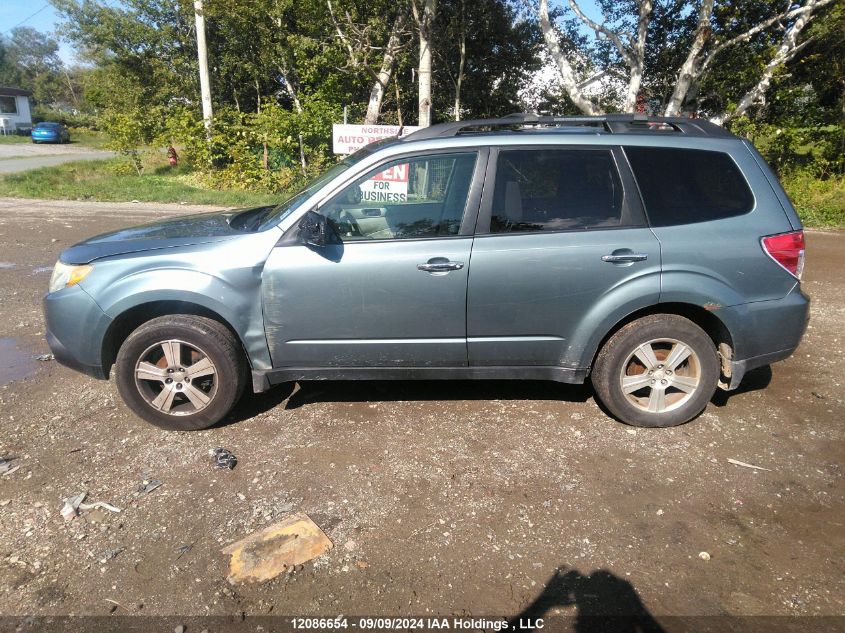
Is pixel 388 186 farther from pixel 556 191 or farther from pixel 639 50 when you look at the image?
pixel 639 50

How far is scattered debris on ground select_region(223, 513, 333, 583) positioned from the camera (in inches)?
104

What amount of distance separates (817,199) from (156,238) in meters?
14.2

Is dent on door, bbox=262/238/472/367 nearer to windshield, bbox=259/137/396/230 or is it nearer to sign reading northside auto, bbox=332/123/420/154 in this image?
windshield, bbox=259/137/396/230

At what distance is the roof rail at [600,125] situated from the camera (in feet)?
12.7

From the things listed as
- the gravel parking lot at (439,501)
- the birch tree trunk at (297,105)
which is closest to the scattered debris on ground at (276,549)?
the gravel parking lot at (439,501)

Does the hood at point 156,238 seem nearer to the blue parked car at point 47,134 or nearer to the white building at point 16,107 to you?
the blue parked car at point 47,134

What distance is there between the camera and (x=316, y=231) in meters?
3.50

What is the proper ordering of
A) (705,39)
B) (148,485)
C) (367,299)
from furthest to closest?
1. (705,39)
2. (367,299)
3. (148,485)

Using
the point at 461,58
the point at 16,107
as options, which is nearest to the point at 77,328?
the point at 461,58

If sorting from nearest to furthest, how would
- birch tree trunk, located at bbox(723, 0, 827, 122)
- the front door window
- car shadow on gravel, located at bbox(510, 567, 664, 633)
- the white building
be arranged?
car shadow on gravel, located at bbox(510, 567, 664, 633)
the front door window
birch tree trunk, located at bbox(723, 0, 827, 122)
the white building

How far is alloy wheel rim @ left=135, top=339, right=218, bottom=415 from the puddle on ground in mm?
1641

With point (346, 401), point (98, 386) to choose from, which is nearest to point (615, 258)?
point (346, 401)

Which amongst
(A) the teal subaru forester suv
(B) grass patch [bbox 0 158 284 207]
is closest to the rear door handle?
(A) the teal subaru forester suv

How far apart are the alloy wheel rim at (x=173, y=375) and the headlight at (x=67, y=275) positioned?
61cm
